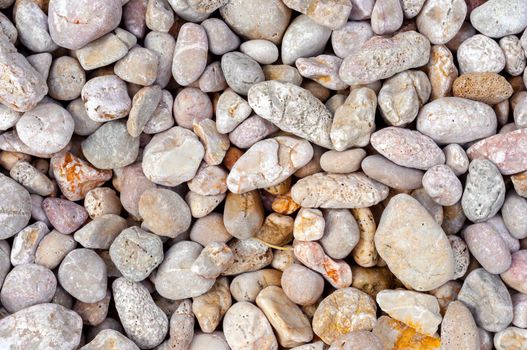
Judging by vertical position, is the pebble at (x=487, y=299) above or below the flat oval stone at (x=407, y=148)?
below

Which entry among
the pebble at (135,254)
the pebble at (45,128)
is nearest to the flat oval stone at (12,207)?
the pebble at (45,128)

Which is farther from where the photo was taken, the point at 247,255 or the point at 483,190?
the point at 247,255

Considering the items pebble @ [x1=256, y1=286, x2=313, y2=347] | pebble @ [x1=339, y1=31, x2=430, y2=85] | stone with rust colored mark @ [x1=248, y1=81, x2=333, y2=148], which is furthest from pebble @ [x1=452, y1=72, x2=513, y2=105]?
pebble @ [x1=256, y1=286, x2=313, y2=347]

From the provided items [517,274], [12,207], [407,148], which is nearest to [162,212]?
[12,207]

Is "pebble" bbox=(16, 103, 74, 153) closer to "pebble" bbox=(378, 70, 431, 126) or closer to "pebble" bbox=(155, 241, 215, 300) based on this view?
"pebble" bbox=(155, 241, 215, 300)

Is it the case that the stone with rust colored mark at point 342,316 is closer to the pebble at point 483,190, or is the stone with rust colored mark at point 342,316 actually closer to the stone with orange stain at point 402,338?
the stone with orange stain at point 402,338

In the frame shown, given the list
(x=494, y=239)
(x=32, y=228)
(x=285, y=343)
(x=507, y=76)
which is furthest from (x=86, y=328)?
(x=507, y=76)

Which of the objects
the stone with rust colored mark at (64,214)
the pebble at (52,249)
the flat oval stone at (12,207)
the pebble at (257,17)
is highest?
the pebble at (257,17)

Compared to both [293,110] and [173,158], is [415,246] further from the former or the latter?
[173,158]
